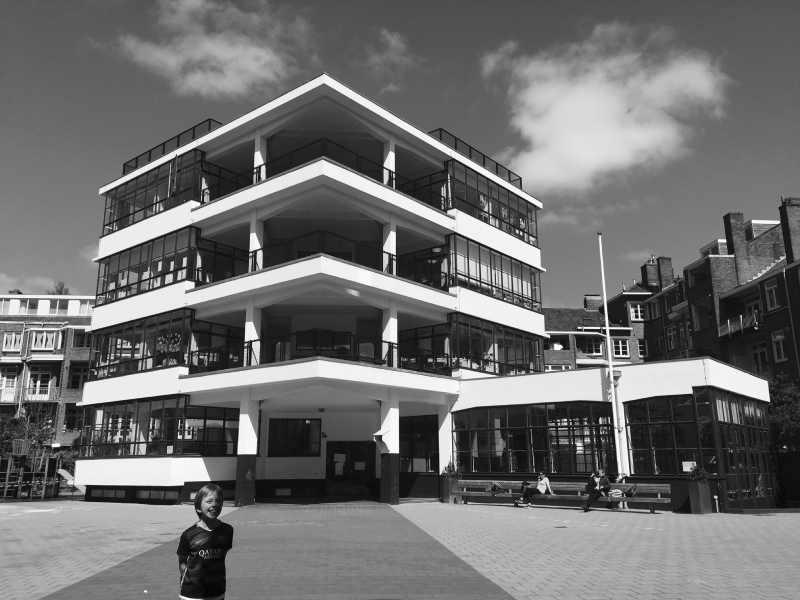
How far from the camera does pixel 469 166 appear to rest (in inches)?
1401

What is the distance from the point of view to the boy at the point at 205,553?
5561 mm

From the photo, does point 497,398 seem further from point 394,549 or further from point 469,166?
point 394,549

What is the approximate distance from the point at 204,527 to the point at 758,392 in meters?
31.1

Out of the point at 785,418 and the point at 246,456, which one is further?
the point at 785,418

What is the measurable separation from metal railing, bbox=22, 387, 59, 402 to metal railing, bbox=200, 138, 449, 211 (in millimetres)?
36563

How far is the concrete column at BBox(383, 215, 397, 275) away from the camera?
99.6ft

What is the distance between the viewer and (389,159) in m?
31.7

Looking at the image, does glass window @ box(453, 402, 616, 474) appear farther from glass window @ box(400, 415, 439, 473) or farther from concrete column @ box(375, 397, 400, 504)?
concrete column @ box(375, 397, 400, 504)

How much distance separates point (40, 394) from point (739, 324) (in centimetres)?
5653

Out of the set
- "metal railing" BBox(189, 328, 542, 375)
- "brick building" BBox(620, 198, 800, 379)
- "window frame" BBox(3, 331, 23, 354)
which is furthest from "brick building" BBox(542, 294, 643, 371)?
"window frame" BBox(3, 331, 23, 354)

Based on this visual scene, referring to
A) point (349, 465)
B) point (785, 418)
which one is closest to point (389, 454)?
point (349, 465)

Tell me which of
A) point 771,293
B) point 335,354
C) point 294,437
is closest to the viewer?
point 335,354

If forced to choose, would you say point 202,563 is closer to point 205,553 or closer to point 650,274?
point 205,553

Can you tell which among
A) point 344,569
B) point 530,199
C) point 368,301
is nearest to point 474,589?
point 344,569
